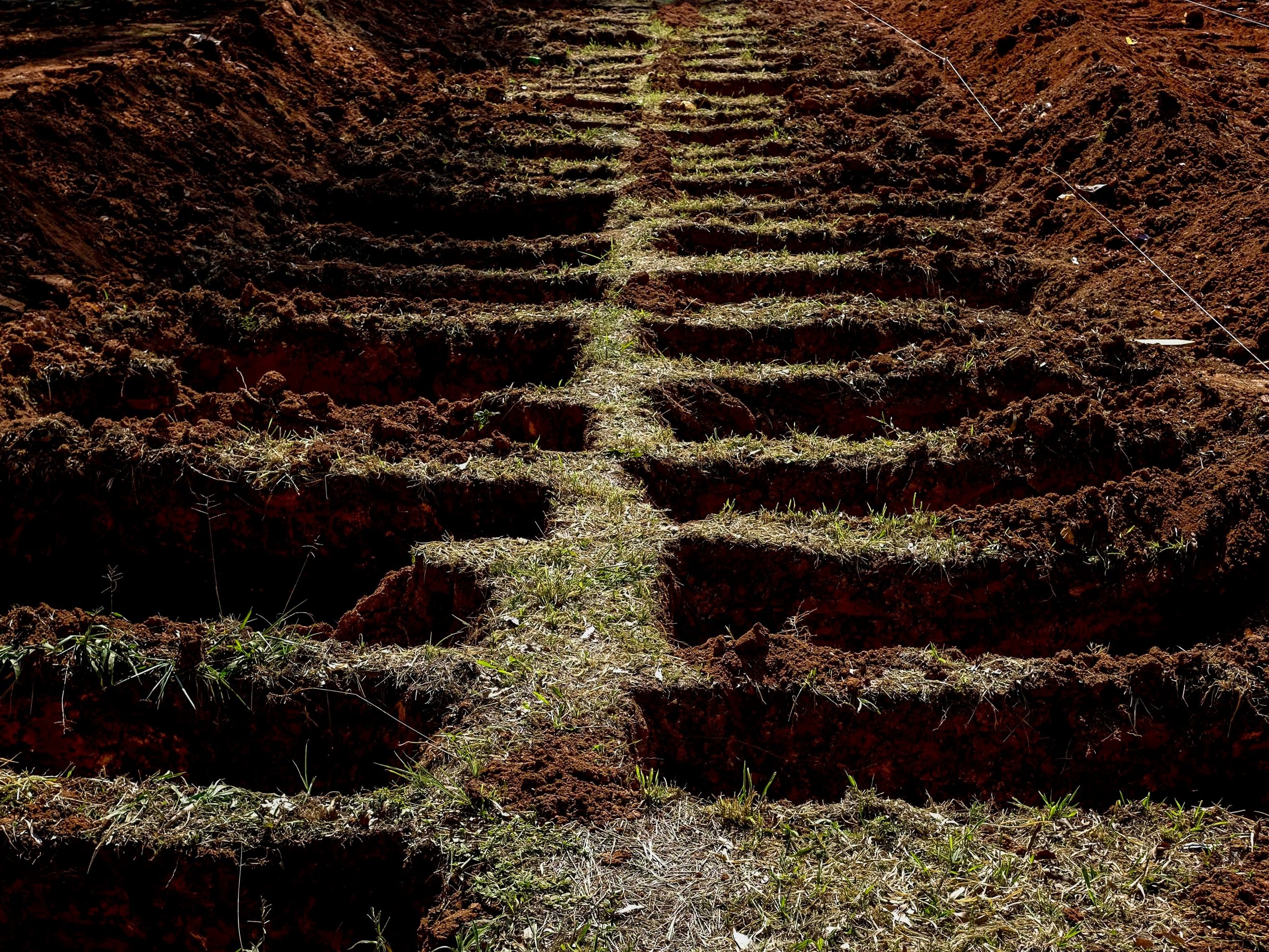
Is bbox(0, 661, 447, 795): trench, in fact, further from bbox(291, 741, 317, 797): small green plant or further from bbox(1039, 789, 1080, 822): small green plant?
bbox(1039, 789, 1080, 822): small green plant

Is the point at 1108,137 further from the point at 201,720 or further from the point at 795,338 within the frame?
the point at 201,720

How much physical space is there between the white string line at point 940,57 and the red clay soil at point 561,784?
215 inches

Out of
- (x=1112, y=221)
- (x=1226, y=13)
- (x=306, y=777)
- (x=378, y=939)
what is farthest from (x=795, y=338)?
(x=1226, y=13)

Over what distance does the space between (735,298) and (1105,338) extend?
1.70 meters

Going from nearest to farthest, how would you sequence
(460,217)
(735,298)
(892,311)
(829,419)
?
(829,419) < (892,311) < (735,298) < (460,217)

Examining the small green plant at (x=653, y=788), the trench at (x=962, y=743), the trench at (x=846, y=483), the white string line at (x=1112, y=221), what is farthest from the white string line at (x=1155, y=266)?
the small green plant at (x=653, y=788)

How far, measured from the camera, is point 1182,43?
660 cm

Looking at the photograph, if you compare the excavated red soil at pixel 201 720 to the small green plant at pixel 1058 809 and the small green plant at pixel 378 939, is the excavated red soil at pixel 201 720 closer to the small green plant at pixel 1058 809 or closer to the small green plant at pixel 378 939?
the small green plant at pixel 378 939

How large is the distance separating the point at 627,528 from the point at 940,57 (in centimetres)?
626

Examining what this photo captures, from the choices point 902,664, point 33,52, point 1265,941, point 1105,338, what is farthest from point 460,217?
point 1265,941

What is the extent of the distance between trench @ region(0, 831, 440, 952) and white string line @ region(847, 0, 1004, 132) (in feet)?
19.4

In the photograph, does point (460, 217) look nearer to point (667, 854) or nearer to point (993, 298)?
point (993, 298)

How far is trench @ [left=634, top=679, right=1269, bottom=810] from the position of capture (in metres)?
2.47

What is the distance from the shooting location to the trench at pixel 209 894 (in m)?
2.19
